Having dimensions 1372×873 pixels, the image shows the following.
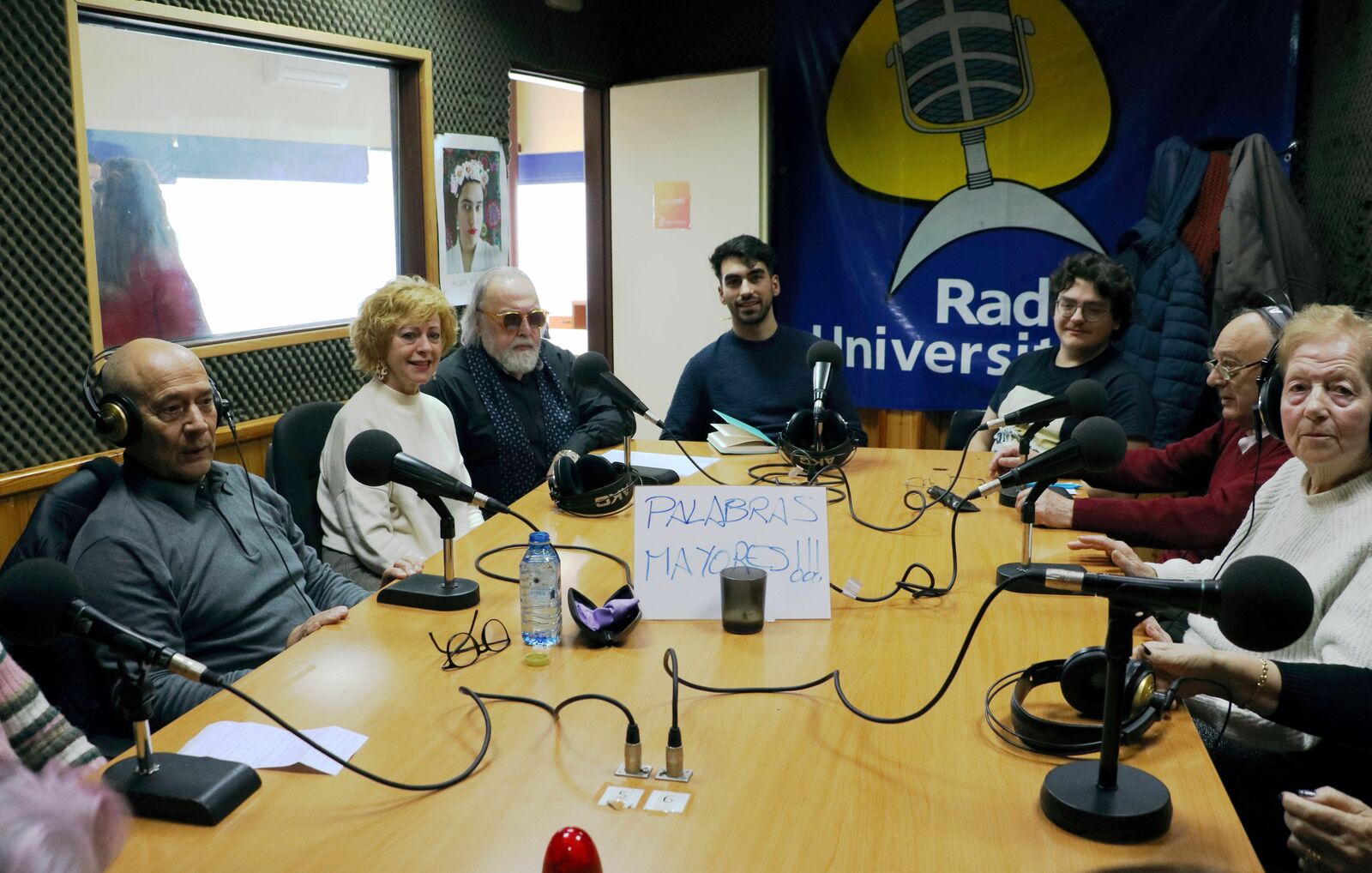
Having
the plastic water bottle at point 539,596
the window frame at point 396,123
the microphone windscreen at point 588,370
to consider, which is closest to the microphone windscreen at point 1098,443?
the plastic water bottle at point 539,596

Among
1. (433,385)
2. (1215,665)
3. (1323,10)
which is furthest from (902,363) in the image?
(1215,665)

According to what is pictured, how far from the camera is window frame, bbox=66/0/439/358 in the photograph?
112 inches

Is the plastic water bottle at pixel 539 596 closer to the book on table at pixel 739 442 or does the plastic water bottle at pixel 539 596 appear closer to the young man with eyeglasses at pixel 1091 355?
the book on table at pixel 739 442

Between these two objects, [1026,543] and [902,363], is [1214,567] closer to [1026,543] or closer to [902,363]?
[1026,543]

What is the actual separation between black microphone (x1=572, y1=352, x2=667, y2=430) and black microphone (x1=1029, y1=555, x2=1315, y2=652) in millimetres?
1398

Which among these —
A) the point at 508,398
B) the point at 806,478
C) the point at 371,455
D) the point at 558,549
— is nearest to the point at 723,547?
the point at 558,549

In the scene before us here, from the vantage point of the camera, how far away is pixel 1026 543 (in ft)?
6.76

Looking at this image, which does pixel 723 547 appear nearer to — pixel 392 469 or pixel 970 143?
pixel 392 469

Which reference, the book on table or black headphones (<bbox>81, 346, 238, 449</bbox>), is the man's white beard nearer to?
the book on table

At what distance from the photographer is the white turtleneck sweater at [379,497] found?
248 centimetres

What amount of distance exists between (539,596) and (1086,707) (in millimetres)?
813

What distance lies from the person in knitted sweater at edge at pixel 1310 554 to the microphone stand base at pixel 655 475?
4.14 ft

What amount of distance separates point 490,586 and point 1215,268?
3.06 meters

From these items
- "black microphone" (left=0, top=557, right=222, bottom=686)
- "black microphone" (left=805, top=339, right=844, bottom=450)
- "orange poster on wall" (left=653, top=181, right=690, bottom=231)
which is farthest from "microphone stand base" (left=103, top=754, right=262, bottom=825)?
"orange poster on wall" (left=653, top=181, right=690, bottom=231)
